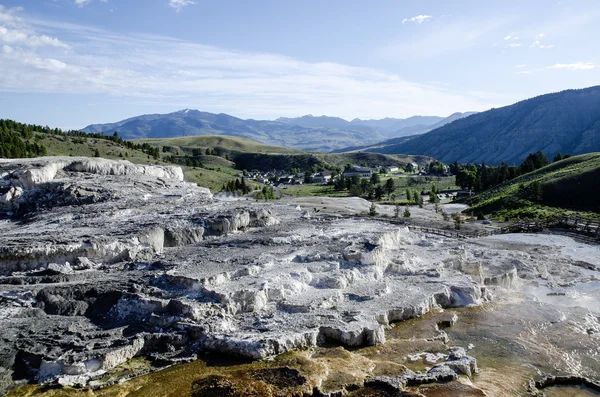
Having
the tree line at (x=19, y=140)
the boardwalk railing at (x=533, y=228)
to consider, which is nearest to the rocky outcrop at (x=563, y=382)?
the boardwalk railing at (x=533, y=228)

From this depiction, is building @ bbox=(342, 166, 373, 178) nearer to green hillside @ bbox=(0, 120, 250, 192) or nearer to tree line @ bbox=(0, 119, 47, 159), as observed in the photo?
green hillside @ bbox=(0, 120, 250, 192)

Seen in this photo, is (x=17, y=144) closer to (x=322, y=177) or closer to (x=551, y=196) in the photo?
(x=322, y=177)

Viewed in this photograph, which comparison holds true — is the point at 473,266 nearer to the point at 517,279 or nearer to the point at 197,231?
the point at 517,279

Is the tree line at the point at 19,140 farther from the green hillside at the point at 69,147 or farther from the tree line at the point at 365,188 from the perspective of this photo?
the tree line at the point at 365,188

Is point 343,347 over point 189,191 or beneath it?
beneath

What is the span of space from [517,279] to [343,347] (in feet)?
55.0

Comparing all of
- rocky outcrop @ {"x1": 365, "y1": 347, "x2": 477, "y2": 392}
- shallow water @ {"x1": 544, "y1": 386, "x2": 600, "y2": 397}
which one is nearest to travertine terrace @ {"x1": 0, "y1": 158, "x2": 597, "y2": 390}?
rocky outcrop @ {"x1": 365, "y1": 347, "x2": 477, "y2": 392}

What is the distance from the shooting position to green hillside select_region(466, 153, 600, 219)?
2210 inches

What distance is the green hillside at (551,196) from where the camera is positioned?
56125 mm

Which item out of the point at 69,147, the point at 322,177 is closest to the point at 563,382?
the point at 69,147

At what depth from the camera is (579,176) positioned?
6106 cm

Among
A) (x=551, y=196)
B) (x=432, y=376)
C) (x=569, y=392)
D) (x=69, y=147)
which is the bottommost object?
(x=569, y=392)

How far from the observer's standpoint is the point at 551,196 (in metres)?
59.9

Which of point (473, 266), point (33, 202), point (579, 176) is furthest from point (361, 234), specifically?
point (579, 176)
